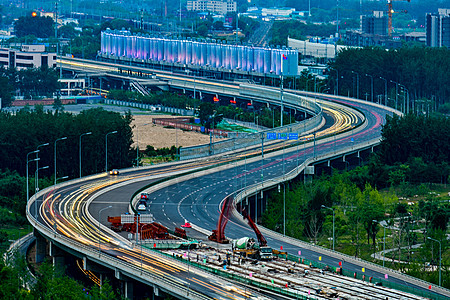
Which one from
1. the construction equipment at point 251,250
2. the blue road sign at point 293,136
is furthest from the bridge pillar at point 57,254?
the blue road sign at point 293,136

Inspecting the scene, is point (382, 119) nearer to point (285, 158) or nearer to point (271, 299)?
point (285, 158)

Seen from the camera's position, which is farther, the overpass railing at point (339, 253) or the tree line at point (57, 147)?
the tree line at point (57, 147)

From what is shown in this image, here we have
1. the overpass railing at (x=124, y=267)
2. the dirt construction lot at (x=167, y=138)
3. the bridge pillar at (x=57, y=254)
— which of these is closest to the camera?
the overpass railing at (x=124, y=267)

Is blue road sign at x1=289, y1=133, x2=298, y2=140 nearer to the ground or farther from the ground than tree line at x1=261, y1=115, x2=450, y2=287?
farther from the ground

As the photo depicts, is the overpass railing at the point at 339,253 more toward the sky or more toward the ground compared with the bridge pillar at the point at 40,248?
more toward the sky

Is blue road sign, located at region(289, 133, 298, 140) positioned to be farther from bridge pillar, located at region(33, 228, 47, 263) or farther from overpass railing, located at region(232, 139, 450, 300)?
bridge pillar, located at region(33, 228, 47, 263)

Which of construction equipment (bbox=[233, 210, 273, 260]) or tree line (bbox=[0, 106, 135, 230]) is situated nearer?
construction equipment (bbox=[233, 210, 273, 260])

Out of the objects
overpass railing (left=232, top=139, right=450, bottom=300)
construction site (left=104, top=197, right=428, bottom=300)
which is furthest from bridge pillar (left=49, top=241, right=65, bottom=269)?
overpass railing (left=232, top=139, right=450, bottom=300)

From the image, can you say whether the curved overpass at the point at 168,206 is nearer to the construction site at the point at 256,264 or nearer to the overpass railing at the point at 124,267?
the overpass railing at the point at 124,267
